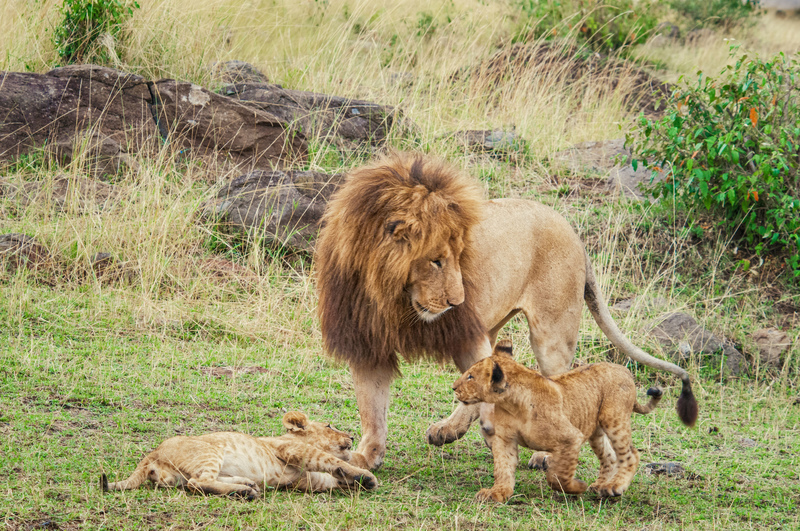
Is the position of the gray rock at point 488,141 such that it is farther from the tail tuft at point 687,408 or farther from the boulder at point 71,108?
the tail tuft at point 687,408

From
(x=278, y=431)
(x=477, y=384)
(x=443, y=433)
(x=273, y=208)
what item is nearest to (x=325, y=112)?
(x=273, y=208)

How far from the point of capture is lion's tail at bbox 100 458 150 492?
3.12 metres

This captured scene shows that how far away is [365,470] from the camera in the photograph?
357cm

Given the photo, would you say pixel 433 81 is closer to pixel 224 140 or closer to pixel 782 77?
pixel 224 140

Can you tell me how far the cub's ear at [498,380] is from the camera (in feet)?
11.3

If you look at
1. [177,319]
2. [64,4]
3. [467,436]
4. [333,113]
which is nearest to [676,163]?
[333,113]

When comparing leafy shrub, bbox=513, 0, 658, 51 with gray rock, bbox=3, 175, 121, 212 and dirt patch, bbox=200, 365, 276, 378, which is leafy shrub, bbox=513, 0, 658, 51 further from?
dirt patch, bbox=200, 365, 276, 378

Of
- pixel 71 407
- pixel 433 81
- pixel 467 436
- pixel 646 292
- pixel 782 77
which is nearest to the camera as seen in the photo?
pixel 71 407

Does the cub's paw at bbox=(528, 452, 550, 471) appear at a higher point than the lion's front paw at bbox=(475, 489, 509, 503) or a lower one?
lower

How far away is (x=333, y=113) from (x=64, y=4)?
303 cm

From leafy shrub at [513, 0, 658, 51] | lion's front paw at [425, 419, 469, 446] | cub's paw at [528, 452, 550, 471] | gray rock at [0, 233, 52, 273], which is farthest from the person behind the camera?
leafy shrub at [513, 0, 658, 51]

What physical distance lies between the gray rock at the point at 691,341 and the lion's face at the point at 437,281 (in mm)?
3519

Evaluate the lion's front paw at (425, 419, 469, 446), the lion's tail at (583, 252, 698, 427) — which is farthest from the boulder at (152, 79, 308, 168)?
the lion's front paw at (425, 419, 469, 446)

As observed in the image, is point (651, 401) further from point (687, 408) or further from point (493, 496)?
point (493, 496)
